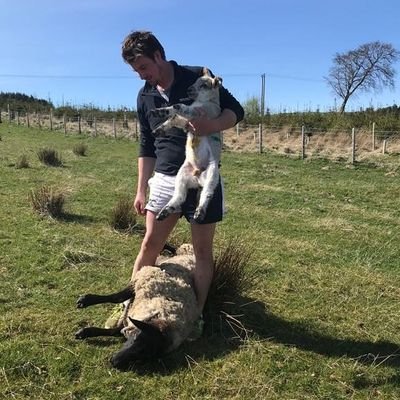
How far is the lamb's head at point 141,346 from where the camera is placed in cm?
356

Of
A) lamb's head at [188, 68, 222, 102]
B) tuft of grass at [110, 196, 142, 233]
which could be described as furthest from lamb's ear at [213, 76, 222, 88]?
tuft of grass at [110, 196, 142, 233]

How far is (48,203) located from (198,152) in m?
5.26

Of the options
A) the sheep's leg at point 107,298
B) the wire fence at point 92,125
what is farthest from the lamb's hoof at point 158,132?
the wire fence at point 92,125

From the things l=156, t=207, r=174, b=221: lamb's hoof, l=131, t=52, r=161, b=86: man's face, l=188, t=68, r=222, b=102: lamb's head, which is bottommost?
l=156, t=207, r=174, b=221: lamb's hoof

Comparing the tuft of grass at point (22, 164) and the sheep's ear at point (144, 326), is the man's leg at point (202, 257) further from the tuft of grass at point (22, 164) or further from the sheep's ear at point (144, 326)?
the tuft of grass at point (22, 164)

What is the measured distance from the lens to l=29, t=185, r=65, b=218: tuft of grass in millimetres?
8219

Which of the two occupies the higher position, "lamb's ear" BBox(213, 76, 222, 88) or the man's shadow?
"lamb's ear" BBox(213, 76, 222, 88)

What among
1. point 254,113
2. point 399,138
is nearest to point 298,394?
point 399,138

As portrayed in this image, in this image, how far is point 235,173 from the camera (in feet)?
50.9

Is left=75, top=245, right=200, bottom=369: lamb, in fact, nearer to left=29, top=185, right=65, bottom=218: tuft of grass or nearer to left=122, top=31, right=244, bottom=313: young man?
left=122, top=31, right=244, bottom=313: young man

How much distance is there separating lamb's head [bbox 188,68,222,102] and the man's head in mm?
276

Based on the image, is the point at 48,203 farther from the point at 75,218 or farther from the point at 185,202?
the point at 185,202

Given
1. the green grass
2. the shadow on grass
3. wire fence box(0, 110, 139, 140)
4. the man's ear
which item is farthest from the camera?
wire fence box(0, 110, 139, 140)

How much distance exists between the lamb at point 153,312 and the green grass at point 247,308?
0.10m
